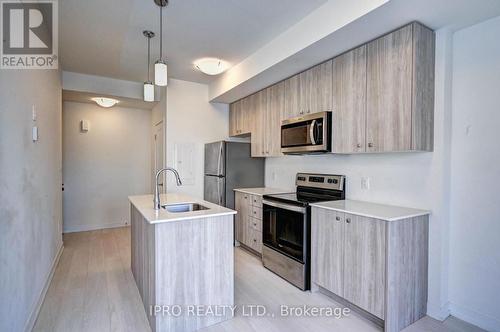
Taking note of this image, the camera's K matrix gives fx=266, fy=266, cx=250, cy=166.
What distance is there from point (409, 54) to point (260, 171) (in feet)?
8.92

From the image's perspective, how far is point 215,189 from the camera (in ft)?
13.8

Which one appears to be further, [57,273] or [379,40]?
[57,273]

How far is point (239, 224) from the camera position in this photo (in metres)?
4.02

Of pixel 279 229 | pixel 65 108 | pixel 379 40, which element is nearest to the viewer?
pixel 379 40

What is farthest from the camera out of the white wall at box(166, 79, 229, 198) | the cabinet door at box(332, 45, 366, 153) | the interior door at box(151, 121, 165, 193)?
the interior door at box(151, 121, 165, 193)

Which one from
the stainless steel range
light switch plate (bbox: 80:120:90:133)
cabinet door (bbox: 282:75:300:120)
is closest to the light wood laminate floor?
the stainless steel range

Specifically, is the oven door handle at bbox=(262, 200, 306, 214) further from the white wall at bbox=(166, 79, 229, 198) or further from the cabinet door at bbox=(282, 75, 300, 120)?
the white wall at bbox=(166, 79, 229, 198)

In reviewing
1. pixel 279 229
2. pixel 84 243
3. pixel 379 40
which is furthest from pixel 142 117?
pixel 379 40

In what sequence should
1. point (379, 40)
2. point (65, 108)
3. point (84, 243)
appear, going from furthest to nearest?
point (65, 108), point (84, 243), point (379, 40)

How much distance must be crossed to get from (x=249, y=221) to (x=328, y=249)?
4.86 ft

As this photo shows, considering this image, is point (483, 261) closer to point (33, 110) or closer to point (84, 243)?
point (33, 110)

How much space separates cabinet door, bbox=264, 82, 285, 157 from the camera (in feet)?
11.6

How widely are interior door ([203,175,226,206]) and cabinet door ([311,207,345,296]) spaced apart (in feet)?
5.66

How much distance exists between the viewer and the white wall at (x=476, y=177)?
208 centimetres
